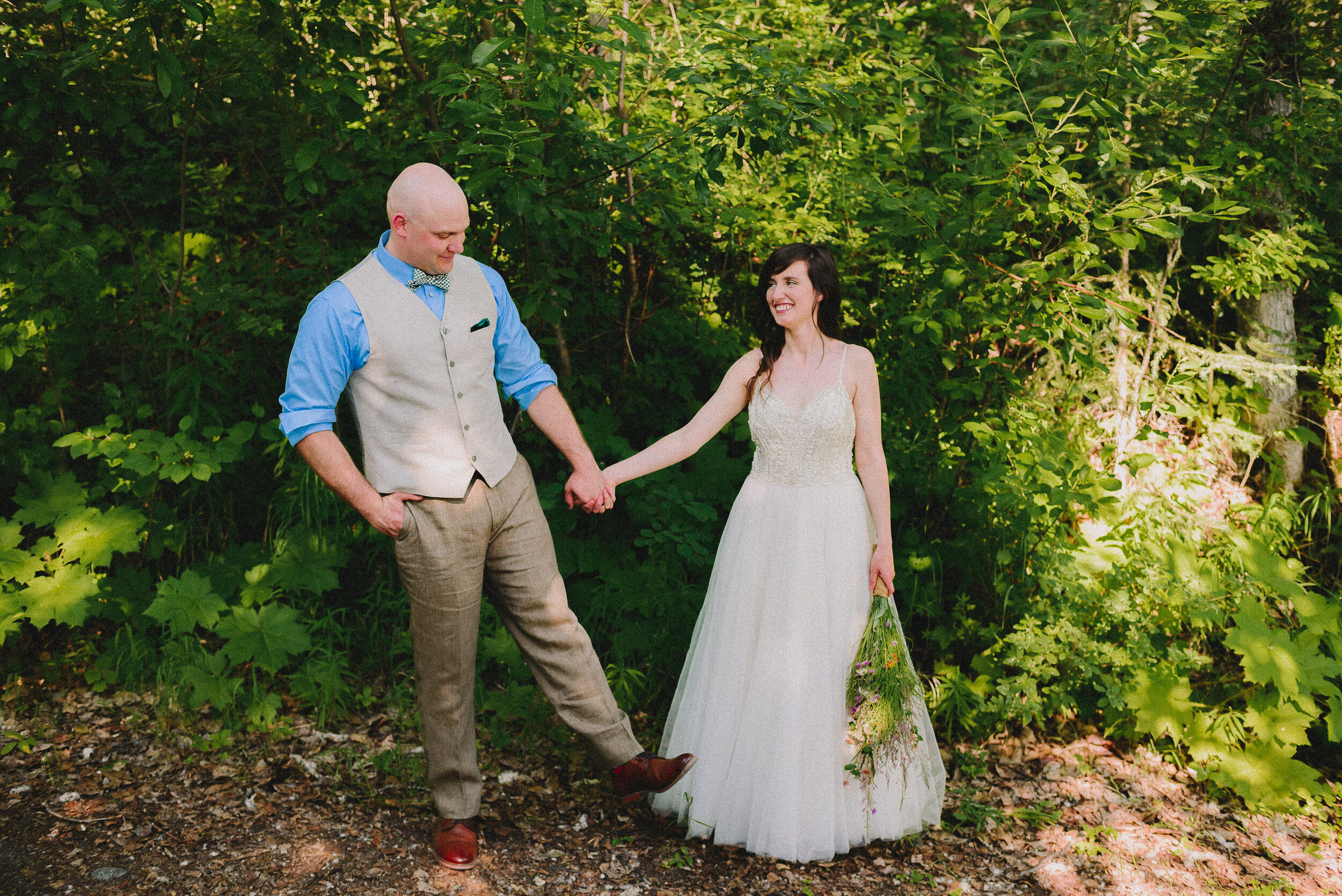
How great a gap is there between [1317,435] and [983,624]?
7.35ft

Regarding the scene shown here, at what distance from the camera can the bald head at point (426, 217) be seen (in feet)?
8.38

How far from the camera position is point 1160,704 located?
12.3ft

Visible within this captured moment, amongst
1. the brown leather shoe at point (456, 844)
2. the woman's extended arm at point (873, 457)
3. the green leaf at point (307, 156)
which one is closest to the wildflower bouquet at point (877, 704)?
the woman's extended arm at point (873, 457)

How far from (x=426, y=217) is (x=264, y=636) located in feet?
6.44

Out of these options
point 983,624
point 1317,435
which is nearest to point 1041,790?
point 983,624

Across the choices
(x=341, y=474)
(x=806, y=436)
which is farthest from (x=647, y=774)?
(x=341, y=474)

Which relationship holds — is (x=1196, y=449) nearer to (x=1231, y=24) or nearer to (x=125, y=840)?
(x=1231, y=24)

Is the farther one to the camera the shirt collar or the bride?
the bride

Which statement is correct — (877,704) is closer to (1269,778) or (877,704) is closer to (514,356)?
(514,356)

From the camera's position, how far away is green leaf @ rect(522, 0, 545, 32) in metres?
2.78

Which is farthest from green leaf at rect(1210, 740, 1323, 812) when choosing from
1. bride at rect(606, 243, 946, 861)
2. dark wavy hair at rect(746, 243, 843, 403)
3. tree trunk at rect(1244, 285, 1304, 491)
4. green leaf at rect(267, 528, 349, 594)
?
green leaf at rect(267, 528, 349, 594)

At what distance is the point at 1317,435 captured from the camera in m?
4.63

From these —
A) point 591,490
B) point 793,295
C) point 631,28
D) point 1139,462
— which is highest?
point 631,28

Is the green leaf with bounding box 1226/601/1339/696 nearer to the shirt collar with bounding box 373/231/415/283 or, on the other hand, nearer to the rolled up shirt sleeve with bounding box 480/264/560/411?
the rolled up shirt sleeve with bounding box 480/264/560/411
